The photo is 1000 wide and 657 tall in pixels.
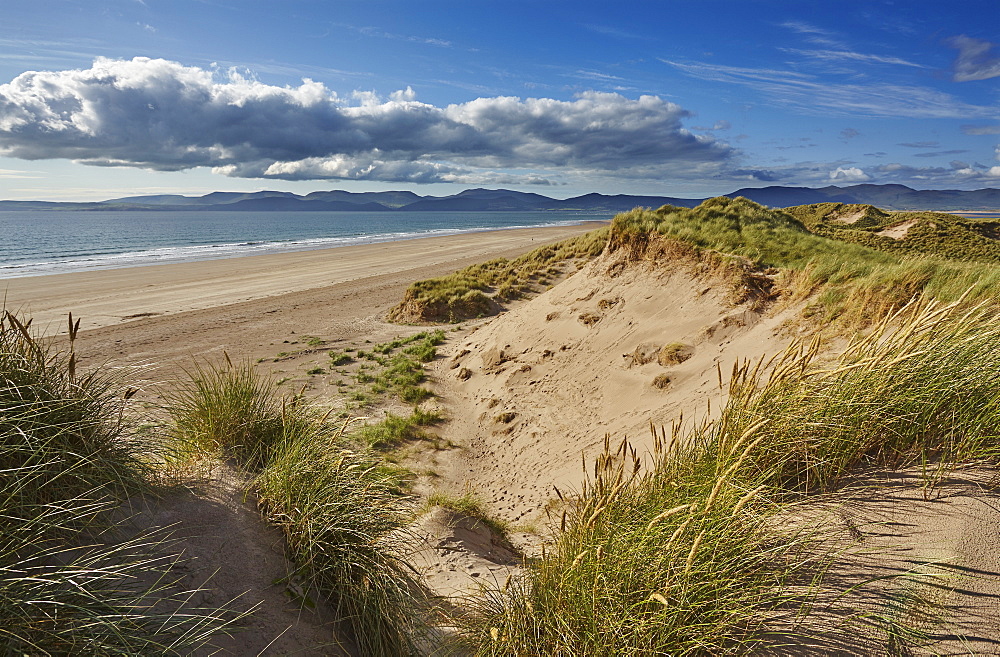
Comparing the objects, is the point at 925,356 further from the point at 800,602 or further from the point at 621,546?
the point at 621,546

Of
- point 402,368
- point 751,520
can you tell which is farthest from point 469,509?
point 402,368

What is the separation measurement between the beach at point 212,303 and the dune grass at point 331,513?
504cm

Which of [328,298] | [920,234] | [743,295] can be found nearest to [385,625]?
[743,295]

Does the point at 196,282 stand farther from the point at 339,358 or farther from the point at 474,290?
the point at 339,358

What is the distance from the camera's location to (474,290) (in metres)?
20.0

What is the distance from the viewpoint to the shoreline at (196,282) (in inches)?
853

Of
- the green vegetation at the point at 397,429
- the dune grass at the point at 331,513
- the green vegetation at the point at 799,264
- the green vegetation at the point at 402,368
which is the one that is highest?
the green vegetation at the point at 799,264

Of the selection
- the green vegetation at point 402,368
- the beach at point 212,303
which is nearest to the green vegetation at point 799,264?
the green vegetation at point 402,368

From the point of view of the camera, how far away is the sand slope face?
8.00m

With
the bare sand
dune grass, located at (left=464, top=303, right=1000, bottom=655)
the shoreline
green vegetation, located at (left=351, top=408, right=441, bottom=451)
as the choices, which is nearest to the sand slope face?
the bare sand

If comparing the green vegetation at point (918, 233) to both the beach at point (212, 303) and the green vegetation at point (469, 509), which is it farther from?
the beach at point (212, 303)

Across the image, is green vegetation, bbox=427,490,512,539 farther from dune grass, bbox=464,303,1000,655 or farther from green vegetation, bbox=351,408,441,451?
green vegetation, bbox=351,408,441,451

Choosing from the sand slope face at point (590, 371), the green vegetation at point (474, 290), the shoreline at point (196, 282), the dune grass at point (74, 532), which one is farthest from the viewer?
the shoreline at point (196, 282)

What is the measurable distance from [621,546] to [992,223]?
40.4 m
